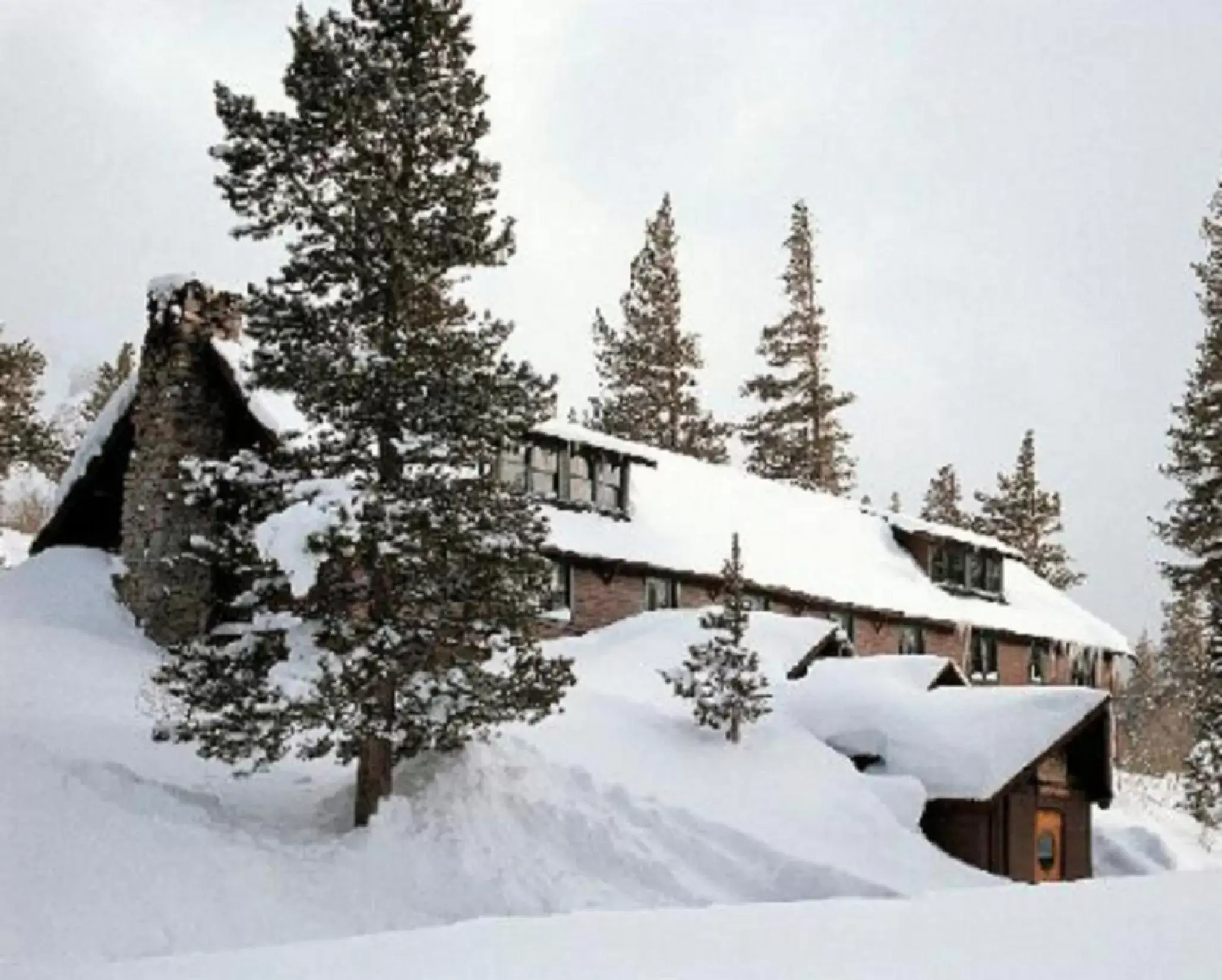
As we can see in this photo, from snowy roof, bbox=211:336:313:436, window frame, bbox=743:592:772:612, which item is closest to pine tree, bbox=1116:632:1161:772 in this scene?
window frame, bbox=743:592:772:612

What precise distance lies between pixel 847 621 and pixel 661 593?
6.80m

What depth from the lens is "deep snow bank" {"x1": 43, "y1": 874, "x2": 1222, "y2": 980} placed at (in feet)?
12.6

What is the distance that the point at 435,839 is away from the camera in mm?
14273

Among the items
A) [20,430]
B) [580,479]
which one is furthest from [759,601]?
[20,430]

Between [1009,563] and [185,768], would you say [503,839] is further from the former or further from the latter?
[1009,563]

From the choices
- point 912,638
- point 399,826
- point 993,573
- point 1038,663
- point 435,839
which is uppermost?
point 993,573

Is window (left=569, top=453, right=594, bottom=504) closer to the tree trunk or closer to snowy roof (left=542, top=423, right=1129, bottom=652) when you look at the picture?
snowy roof (left=542, top=423, right=1129, bottom=652)

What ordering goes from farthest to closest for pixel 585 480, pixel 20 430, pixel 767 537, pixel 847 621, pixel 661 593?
pixel 767 537 → pixel 847 621 → pixel 585 480 → pixel 661 593 → pixel 20 430

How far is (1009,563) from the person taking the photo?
45.6 metres

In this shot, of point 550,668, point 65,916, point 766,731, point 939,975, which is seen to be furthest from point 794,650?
point 939,975

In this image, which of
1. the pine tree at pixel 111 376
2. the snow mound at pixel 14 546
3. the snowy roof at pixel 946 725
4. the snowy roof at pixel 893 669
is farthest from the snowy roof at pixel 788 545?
the pine tree at pixel 111 376

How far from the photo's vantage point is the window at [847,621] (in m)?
33.5

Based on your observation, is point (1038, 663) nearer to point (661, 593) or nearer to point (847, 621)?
point (847, 621)

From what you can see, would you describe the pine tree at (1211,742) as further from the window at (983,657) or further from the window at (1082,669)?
the window at (1082,669)
